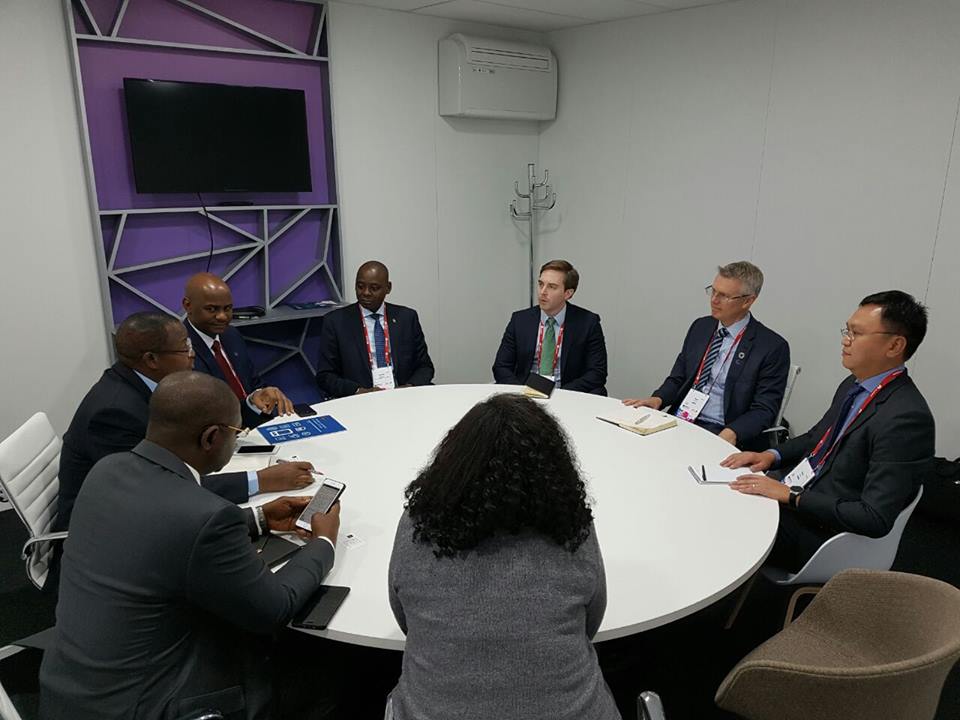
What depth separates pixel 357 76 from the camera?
4891 millimetres

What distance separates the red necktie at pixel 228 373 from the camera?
3.36 meters

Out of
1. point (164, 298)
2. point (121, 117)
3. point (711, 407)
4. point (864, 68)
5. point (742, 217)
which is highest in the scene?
point (864, 68)

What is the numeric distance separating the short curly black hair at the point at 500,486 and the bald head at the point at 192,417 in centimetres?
58

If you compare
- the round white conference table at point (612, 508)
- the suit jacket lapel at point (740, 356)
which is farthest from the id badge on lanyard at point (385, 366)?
the suit jacket lapel at point (740, 356)

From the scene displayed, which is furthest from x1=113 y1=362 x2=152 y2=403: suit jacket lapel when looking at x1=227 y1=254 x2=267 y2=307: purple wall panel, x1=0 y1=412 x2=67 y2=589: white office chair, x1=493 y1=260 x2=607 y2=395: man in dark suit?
x1=227 y1=254 x2=267 y2=307: purple wall panel

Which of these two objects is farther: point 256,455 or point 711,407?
point 711,407

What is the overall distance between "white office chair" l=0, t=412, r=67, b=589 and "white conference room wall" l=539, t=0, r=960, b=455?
4.09 m

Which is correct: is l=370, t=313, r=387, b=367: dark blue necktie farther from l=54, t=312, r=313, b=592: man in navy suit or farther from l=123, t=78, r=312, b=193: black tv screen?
l=54, t=312, r=313, b=592: man in navy suit

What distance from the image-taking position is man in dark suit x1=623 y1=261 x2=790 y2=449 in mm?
3371

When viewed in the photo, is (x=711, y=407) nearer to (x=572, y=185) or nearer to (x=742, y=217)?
(x=742, y=217)

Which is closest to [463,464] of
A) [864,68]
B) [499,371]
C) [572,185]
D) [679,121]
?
[499,371]

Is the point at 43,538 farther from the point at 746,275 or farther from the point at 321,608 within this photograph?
the point at 746,275

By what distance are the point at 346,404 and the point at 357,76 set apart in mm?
2685

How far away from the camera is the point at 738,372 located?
11.3ft
